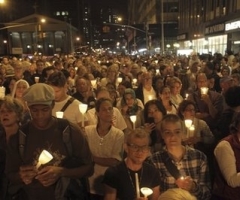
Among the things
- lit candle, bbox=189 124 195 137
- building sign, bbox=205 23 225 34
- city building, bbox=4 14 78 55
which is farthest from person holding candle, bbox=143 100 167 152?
city building, bbox=4 14 78 55

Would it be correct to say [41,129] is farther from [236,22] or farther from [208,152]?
[236,22]

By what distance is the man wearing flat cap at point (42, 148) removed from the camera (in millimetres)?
3197

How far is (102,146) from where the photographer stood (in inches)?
190

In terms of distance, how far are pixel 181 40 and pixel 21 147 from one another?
166ft

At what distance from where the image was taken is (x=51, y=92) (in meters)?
3.28

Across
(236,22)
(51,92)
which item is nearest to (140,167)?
(51,92)

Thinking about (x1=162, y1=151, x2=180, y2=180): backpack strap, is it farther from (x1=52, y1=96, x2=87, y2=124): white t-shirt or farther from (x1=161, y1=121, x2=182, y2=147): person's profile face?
(x1=52, y1=96, x2=87, y2=124): white t-shirt

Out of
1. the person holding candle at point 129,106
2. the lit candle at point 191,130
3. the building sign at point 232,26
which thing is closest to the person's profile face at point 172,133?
the lit candle at point 191,130

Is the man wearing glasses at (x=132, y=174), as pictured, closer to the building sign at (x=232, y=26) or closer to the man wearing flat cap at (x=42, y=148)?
the man wearing flat cap at (x=42, y=148)

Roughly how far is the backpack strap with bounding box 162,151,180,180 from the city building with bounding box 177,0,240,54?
21071 mm

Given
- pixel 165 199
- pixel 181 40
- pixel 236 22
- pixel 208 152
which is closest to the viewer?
pixel 165 199

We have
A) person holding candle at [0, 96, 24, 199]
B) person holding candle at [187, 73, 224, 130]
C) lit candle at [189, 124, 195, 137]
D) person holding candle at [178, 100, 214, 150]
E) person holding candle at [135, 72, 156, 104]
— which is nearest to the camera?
person holding candle at [0, 96, 24, 199]

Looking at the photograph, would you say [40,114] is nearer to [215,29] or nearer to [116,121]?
[116,121]

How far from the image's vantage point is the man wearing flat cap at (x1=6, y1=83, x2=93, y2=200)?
3.20 meters
